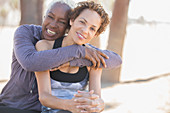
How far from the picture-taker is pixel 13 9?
130 feet

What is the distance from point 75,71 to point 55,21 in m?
0.59

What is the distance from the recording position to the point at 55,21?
8.79ft

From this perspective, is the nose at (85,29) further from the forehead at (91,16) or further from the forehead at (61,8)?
the forehead at (61,8)

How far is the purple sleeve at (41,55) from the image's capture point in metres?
2.19

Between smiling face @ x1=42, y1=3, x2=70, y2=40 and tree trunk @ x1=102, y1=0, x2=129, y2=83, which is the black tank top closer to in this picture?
smiling face @ x1=42, y1=3, x2=70, y2=40

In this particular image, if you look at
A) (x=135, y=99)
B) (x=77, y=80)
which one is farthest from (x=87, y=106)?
(x=135, y=99)

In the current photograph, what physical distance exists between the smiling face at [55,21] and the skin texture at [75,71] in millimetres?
157

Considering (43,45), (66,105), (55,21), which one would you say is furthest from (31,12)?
(66,105)

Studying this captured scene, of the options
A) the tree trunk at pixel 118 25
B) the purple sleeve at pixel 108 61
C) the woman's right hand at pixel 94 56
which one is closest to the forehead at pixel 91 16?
the woman's right hand at pixel 94 56

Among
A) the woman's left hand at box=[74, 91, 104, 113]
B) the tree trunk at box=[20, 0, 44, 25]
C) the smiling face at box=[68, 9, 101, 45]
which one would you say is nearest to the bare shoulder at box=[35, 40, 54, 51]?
the smiling face at box=[68, 9, 101, 45]

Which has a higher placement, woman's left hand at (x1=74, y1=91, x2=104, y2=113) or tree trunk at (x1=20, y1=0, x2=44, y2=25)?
tree trunk at (x1=20, y1=0, x2=44, y2=25)

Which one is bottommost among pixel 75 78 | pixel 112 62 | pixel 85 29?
pixel 75 78

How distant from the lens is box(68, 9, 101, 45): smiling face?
2393 mm

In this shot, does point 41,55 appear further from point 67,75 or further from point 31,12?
point 31,12
